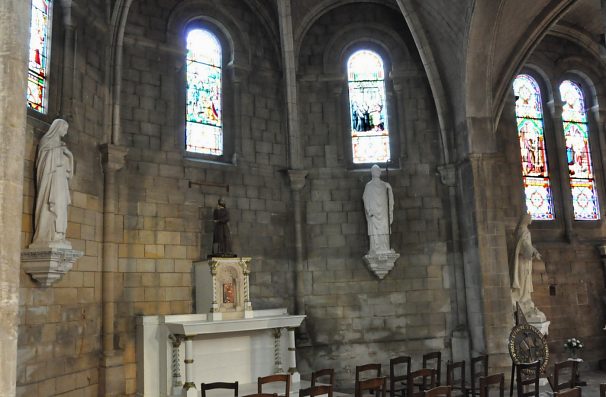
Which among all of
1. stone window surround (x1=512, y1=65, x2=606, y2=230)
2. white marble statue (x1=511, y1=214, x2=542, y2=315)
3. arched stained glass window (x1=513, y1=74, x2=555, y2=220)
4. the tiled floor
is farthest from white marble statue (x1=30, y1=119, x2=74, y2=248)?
arched stained glass window (x1=513, y1=74, x2=555, y2=220)

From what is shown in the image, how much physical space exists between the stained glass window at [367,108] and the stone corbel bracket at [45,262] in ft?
22.6

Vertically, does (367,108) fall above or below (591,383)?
above

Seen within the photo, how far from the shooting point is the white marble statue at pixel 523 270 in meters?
12.1

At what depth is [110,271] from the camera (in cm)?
967

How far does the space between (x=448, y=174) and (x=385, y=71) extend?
2782mm

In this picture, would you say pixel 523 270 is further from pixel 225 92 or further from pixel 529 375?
pixel 225 92

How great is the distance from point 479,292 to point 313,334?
3.41 metres

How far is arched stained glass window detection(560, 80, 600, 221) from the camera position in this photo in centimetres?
1456

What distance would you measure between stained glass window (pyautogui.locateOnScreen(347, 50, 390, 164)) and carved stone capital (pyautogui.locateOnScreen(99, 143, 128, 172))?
5.20 metres

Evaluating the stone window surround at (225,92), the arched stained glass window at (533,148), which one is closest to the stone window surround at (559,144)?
the arched stained glass window at (533,148)

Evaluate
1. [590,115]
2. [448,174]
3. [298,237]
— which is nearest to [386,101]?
[448,174]

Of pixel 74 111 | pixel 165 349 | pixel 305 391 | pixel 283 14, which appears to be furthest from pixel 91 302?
pixel 283 14

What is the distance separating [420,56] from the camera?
1273 cm

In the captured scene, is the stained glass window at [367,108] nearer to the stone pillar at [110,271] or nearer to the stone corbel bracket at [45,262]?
the stone pillar at [110,271]
